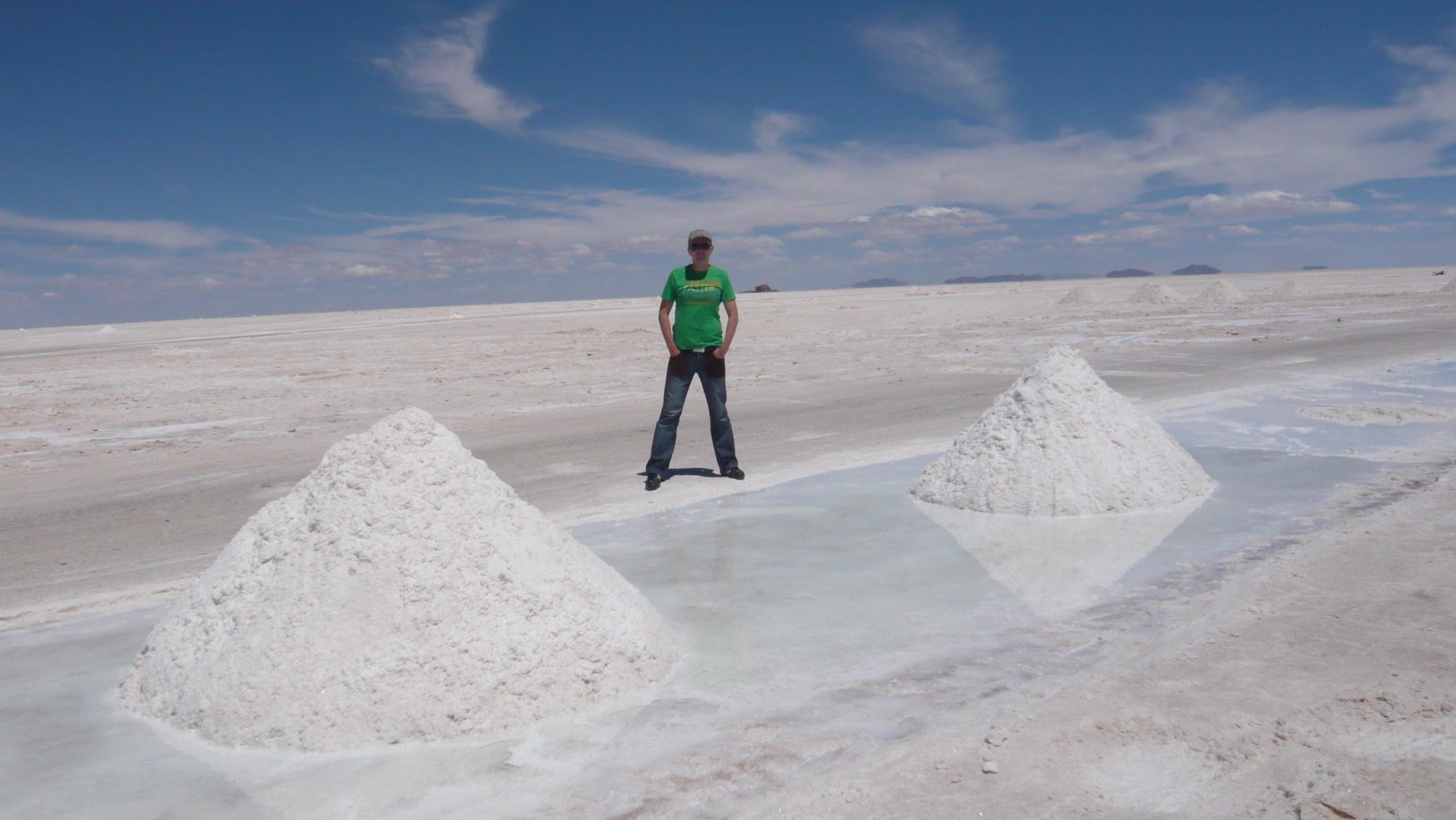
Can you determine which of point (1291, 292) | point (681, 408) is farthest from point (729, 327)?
point (1291, 292)

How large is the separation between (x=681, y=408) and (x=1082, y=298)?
33808 mm

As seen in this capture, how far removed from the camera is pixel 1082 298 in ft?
123

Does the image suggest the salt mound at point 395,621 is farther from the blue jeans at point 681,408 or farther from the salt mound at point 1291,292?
the salt mound at point 1291,292

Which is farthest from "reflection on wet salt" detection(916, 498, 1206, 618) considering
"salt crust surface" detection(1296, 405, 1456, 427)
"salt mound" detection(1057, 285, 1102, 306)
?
"salt mound" detection(1057, 285, 1102, 306)

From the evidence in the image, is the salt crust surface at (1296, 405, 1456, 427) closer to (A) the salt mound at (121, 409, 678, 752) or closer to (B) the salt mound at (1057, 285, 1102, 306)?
(A) the salt mound at (121, 409, 678, 752)

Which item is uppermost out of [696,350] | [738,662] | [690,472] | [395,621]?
[696,350]

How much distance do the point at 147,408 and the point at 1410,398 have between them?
50.6 ft

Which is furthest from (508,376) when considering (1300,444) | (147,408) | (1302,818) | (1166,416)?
(1302,818)

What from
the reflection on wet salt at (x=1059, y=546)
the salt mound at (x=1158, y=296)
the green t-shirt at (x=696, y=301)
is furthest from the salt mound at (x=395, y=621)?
the salt mound at (x=1158, y=296)

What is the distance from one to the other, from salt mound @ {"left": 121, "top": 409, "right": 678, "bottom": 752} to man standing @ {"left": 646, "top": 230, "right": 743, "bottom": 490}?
3104 millimetres

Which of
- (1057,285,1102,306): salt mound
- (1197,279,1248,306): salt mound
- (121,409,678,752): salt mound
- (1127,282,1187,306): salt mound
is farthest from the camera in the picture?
(1057,285,1102,306): salt mound

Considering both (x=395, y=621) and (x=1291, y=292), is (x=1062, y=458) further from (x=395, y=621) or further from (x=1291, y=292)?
(x=1291, y=292)

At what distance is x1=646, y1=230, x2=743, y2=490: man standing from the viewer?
6.95 meters

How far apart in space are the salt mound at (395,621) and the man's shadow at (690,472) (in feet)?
10.8
